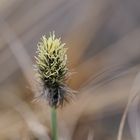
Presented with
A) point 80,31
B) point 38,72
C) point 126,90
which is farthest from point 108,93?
point 38,72

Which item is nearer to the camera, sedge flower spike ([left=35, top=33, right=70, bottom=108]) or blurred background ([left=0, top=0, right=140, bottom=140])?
sedge flower spike ([left=35, top=33, right=70, bottom=108])

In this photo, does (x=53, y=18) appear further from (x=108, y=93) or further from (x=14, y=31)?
(x=108, y=93)

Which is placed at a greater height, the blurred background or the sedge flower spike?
the blurred background

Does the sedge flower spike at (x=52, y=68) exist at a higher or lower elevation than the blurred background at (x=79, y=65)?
lower

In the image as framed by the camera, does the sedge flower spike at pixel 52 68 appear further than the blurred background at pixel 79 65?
No
